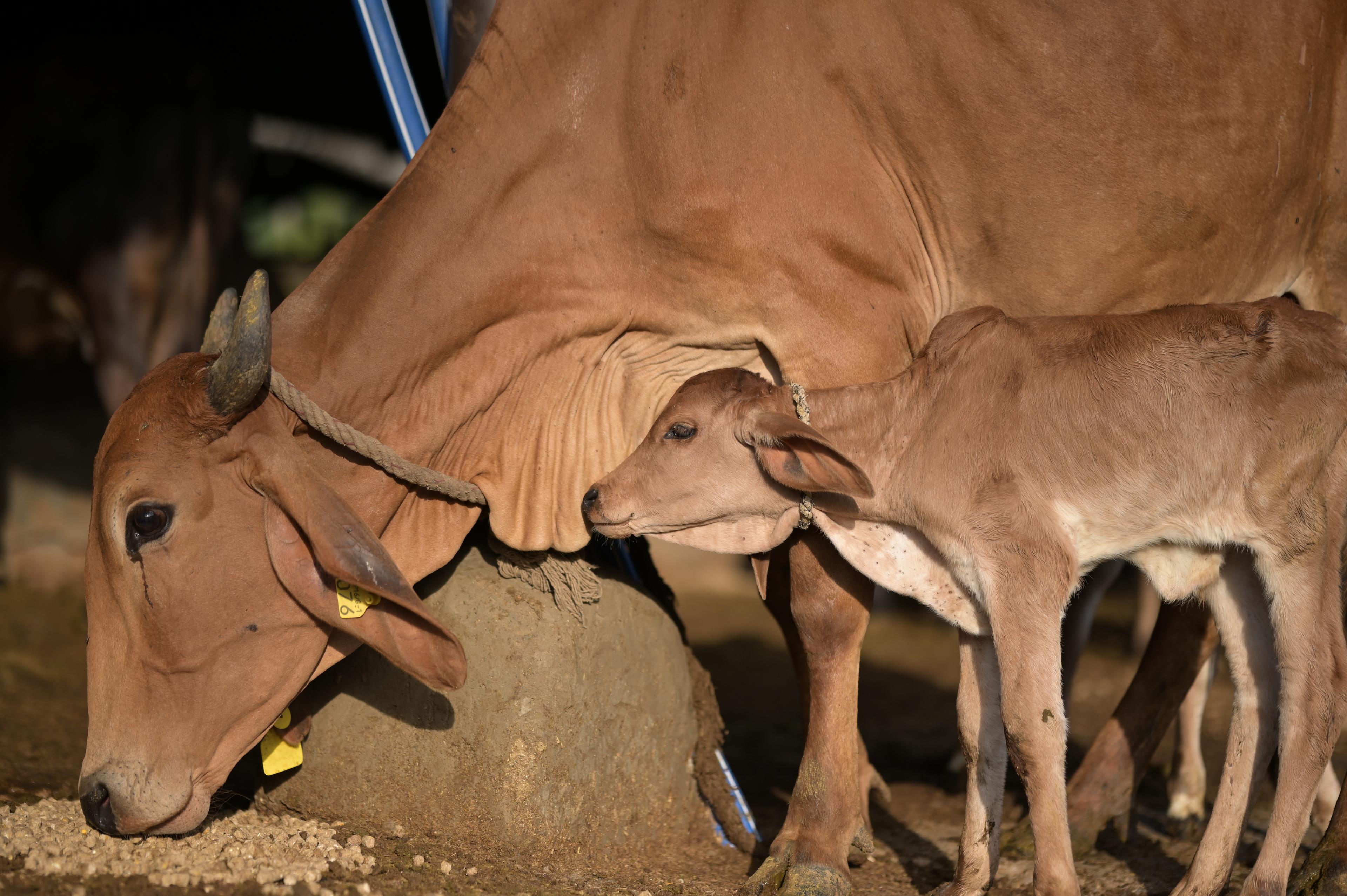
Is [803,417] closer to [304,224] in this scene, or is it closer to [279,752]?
[279,752]

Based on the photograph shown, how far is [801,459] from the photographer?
3.52m

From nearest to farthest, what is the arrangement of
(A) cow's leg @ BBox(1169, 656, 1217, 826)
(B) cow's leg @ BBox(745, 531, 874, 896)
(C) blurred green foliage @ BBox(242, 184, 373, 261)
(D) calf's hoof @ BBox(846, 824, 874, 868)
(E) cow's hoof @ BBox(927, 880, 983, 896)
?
(E) cow's hoof @ BBox(927, 880, 983, 896) → (B) cow's leg @ BBox(745, 531, 874, 896) → (D) calf's hoof @ BBox(846, 824, 874, 868) → (A) cow's leg @ BBox(1169, 656, 1217, 826) → (C) blurred green foliage @ BBox(242, 184, 373, 261)

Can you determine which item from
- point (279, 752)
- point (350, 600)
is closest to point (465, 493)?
point (350, 600)

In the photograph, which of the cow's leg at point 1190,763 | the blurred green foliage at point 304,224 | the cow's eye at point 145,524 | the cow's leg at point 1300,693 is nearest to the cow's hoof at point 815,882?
the cow's leg at point 1300,693

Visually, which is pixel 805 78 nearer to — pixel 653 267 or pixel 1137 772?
pixel 653 267

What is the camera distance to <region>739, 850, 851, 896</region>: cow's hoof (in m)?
3.64

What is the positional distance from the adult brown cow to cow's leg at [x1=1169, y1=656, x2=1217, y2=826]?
4.78 ft

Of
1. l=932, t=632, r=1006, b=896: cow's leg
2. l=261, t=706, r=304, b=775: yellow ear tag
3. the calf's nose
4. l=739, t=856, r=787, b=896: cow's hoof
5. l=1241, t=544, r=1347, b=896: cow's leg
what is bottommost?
l=261, t=706, r=304, b=775: yellow ear tag

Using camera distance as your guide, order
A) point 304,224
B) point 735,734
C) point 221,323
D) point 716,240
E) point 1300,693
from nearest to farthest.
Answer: point 1300,693, point 221,323, point 716,240, point 735,734, point 304,224

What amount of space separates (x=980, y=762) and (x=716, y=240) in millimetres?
1659

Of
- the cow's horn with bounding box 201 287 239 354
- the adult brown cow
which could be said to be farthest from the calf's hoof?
the cow's horn with bounding box 201 287 239 354

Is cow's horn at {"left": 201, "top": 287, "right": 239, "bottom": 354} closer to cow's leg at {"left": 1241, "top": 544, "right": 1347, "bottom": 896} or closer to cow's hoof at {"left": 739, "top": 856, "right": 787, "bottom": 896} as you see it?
cow's hoof at {"left": 739, "top": 856, "right": 787, "bottom": 896}

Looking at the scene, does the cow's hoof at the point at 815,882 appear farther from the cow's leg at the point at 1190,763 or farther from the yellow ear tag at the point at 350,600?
the cow's leg at the point at 1190,763

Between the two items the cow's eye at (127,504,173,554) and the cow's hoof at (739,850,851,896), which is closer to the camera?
the cow's eye at (127,504,173,554)
